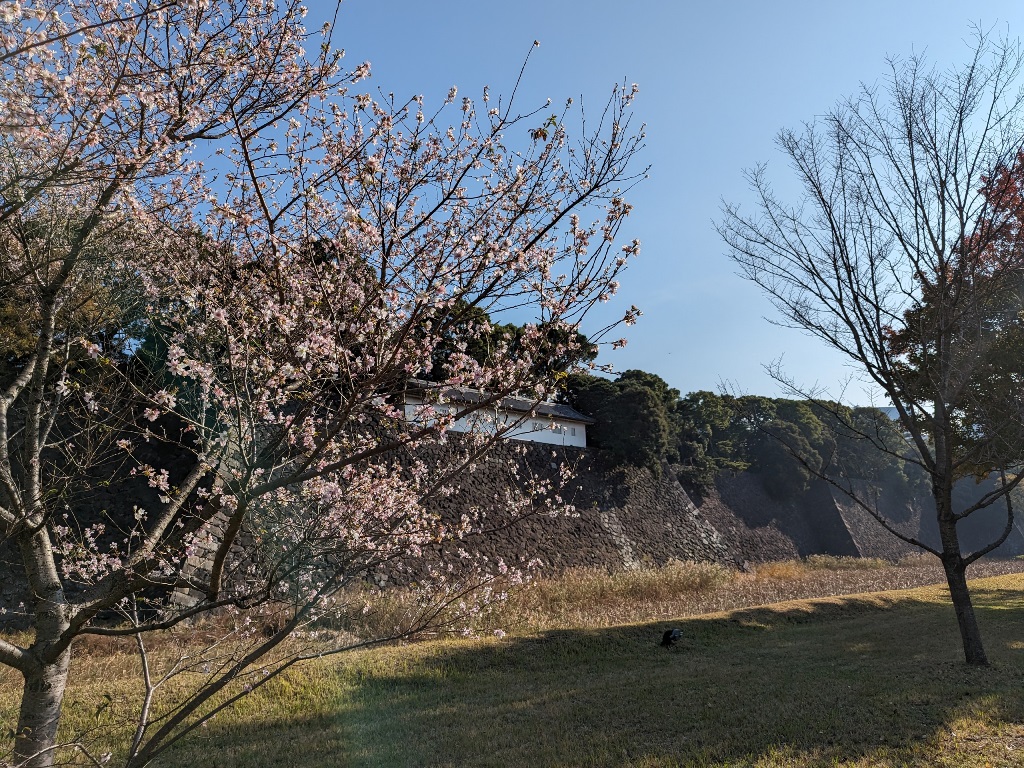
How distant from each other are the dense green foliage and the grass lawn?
349 inches

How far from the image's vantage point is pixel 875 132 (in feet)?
31.4

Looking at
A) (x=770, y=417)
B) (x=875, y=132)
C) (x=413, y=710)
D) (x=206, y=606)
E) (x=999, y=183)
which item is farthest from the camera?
(x=770, y=417)

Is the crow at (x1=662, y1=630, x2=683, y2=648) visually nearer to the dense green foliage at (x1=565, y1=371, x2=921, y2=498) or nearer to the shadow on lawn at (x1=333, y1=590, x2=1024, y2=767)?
the shadow on lawn at (x1=333, y1=590, x2=1024, y2=767)

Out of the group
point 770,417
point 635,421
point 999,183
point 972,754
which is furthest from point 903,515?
point 972,754

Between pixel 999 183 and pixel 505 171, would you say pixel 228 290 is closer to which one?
pixel 505 171

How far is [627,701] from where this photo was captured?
24.2ft

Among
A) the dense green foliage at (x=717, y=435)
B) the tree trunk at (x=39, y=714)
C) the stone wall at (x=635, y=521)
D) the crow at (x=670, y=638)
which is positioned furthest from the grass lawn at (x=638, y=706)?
the dense green foliage at (x=717, y=435)

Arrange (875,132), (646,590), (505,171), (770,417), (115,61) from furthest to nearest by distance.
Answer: (770,417)
(646,590)
(875,132)
(505,171)
(115,61)

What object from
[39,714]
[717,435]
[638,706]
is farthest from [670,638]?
[717,435]

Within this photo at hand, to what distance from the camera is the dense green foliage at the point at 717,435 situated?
78.6 ft

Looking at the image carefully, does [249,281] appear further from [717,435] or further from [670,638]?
[717,435]

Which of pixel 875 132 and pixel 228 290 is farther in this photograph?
pixel 875 132

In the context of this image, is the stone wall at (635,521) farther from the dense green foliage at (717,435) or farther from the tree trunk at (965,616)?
the tree trunk at (965,616)

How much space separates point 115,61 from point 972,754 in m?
7.74
